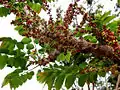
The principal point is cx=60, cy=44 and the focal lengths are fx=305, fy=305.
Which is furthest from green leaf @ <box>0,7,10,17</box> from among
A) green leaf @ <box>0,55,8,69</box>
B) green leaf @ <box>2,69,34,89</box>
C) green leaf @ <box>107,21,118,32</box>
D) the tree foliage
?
green leaf @ <box>107,21,118,32</box>

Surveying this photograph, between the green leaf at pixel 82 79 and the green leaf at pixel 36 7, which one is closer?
the green leaf at pixel 82 79

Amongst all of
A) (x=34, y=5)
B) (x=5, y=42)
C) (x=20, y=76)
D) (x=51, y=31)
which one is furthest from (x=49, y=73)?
(x=34, y=5)

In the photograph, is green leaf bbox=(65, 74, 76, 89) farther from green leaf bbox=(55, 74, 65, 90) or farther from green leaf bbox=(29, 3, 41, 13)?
green leaf bbox=(29, 3, 41, 13)

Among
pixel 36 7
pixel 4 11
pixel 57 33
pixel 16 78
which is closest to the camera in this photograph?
pixel 57 33

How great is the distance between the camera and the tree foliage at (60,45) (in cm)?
241

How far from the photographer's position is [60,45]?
242cm

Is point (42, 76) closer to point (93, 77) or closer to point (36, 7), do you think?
point (93, 77)

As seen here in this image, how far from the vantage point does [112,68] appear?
2.53 m

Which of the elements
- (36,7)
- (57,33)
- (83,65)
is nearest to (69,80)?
(83,65)

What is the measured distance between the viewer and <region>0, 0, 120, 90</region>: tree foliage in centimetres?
241

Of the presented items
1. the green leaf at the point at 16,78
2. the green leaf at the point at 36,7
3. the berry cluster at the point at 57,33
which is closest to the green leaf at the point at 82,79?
the green leaf at the point at 16,78

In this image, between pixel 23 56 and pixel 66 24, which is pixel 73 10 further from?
pixel 23 56

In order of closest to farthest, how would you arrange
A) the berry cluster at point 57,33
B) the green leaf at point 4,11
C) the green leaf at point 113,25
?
the berry cluster at point 57,33, the green leaf at point 113,25, the green leaf at point 4,11

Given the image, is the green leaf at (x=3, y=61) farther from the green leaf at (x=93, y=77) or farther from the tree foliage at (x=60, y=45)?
the green leaf at (x=93, y=77)
